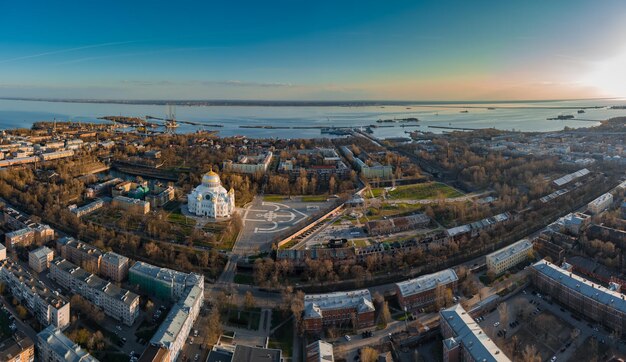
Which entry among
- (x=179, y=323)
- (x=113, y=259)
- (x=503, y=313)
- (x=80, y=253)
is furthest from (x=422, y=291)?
(x=80, y=253)

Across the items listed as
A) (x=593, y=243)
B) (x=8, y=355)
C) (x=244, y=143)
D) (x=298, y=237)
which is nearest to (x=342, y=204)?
(x=298, y=237)

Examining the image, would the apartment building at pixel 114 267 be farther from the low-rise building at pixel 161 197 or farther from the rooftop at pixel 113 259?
the low-rise building at pixel 161 197

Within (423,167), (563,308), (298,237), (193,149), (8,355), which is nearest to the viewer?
(8,355)

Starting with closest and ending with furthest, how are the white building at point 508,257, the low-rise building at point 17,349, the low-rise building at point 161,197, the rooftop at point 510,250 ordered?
the low-rise building at point 17,349, the white building at point 508,257, the rooftop at point 510,250, the low-rise building at point 161,197

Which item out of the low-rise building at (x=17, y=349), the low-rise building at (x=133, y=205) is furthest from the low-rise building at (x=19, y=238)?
the low-rise building at (x=17, y=349)

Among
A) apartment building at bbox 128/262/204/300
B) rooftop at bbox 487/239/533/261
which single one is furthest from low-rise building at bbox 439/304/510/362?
apartment building at bbox 128/262/204/300

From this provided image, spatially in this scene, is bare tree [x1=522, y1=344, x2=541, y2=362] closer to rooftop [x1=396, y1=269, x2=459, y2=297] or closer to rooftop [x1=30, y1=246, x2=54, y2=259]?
rooftop [x1=396, y1=269, x2=459, y2=297]

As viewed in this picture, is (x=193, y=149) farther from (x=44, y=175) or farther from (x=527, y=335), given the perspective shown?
(x=527, y=335)

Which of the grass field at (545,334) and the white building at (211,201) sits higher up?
the white building at (211,201)
